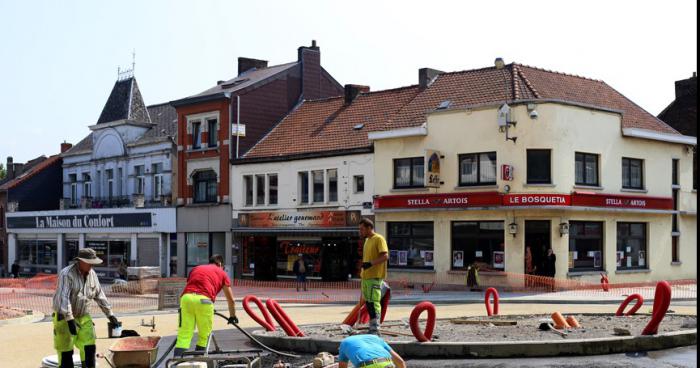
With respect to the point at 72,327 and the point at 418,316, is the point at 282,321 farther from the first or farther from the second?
the point at 72,327

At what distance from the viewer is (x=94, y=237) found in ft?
166

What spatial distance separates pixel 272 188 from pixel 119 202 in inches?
490

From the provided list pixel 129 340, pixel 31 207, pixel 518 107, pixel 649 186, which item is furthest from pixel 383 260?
pixel 31 207

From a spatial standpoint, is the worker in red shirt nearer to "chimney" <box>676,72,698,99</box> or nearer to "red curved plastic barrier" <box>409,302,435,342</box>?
"red curved plastic barrier" <box>409,302,435,342</box>

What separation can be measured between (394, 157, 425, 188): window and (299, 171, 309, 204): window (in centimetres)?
541

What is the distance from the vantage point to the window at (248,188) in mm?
42219

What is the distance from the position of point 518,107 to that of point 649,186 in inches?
296

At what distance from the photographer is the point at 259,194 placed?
41844mm

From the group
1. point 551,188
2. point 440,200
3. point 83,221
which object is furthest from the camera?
point 83,221

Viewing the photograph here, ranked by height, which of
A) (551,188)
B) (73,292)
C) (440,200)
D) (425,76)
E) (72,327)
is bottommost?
(72,327)

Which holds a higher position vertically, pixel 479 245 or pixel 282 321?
pixel 479 245

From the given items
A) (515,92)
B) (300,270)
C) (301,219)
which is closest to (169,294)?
(300,270)

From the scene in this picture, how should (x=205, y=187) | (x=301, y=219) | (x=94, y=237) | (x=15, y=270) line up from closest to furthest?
1. (x=301, y=219)
2. (x=205, y=187)
3. (x=94, y=237)
4. (x=15, y=270)

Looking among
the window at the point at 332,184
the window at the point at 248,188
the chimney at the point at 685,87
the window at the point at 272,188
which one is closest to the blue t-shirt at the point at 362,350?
the window at the point at 332,184
